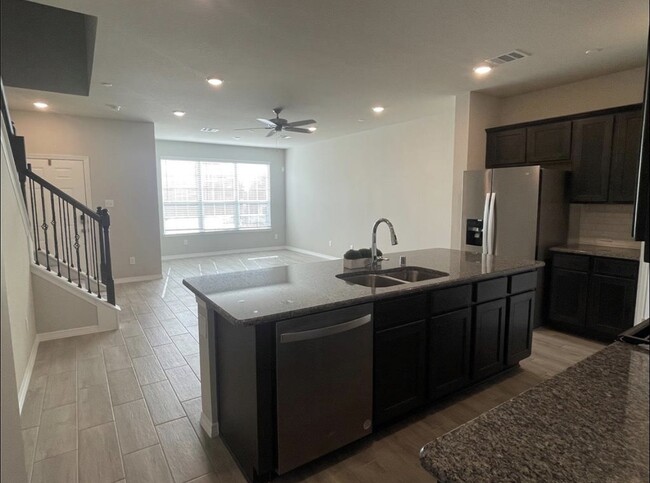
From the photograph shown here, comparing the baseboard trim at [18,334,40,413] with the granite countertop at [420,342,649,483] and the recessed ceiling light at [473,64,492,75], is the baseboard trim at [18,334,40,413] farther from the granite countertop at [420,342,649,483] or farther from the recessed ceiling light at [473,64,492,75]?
the recessed ceiling light at [473,64,492,75]

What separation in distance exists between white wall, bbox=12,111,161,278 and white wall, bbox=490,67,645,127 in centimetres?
580

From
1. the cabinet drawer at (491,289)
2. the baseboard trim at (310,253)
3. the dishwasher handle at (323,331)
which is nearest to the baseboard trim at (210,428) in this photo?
the dishwasher handle at (323,331)

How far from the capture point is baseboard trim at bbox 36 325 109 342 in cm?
385

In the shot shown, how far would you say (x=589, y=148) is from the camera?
3.92 meters

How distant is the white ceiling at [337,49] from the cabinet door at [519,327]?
2.14 m

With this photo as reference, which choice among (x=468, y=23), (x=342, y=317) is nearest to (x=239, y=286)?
(x=342, y=317)

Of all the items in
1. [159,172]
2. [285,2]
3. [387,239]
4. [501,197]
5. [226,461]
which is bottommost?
[226,461]

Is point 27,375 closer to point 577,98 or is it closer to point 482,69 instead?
point 482,69

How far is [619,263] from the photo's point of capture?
3.55 m

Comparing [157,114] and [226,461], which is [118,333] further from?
[157,114]

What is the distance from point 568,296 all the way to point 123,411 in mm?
4332

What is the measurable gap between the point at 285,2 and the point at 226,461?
9.58 feet

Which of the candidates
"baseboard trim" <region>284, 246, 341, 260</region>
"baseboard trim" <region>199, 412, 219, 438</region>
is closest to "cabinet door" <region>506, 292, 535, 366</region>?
"baseboard trim" <region>199, 412, 219, 438</region>

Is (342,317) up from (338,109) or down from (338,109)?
down
